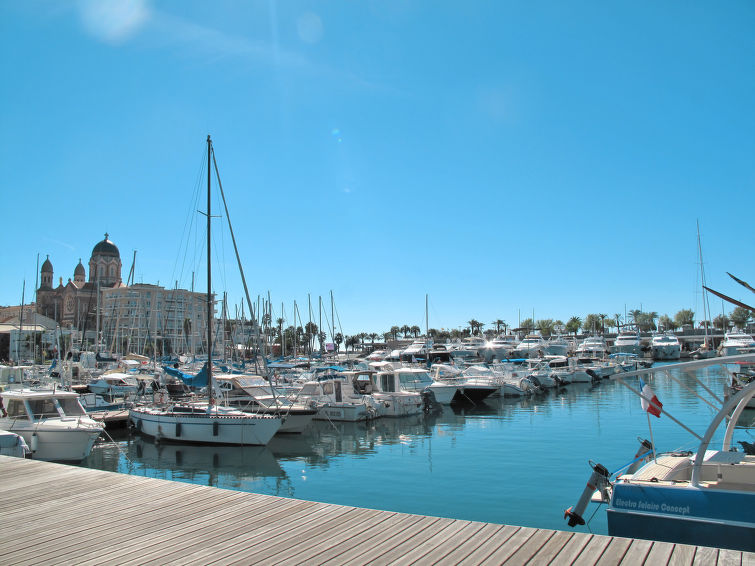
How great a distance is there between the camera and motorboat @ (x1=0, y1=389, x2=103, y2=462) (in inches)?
830

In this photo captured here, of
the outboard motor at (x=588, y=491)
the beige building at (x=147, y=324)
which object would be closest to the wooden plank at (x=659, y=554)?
the outboard motor at (x=588, y=491)

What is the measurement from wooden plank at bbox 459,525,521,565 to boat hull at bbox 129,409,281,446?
19109 millimetres

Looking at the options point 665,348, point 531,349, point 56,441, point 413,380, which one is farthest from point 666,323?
point 56,441

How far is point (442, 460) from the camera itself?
2150 centimetres

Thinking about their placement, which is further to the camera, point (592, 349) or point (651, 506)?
point (592, 349)

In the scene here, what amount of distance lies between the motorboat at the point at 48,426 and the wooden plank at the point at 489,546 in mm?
19980

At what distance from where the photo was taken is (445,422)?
107ft

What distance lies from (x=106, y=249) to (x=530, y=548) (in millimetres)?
172516

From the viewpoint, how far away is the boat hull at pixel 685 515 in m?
8.69

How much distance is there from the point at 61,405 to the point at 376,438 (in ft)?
48.2

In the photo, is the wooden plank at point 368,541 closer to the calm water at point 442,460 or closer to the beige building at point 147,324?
the calm water at point 442,460

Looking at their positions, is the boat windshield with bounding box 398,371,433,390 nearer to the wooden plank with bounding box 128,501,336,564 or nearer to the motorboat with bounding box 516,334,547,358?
the wooden plank with bounding box 128,501,336,564

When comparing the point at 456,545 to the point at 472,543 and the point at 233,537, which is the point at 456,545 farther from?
the point at 233,537

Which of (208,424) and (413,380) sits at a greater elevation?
(413,380)
